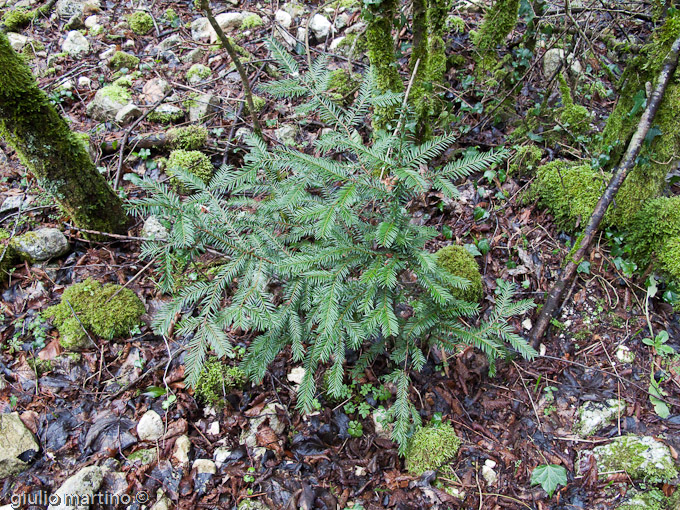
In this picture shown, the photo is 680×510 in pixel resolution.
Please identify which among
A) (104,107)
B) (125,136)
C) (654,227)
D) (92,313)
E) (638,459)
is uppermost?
(104,107)

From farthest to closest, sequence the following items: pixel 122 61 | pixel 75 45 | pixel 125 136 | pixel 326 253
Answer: pixel 75 45
pixel 122 61
pixel 125 136
pixel 326 253

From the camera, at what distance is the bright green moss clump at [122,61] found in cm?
515

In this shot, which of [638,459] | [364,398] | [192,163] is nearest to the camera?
[638,459]

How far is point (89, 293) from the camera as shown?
324cm

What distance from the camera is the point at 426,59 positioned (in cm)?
364

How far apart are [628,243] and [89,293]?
4565mm

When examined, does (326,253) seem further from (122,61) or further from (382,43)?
(122,61)

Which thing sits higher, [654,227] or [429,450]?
[654,227]

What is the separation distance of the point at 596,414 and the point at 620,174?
5.57 feet

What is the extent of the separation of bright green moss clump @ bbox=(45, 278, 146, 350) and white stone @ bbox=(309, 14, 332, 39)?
14.0 feet

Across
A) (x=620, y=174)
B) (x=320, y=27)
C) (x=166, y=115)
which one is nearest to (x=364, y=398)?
(x=620, y=174)

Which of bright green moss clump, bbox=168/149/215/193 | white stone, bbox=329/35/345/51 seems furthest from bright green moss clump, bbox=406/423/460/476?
white stone, bbox=329/35/345/51

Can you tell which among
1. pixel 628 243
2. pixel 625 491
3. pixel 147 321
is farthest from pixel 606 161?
pixel 147 321

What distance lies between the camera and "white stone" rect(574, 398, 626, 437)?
2760 mm
